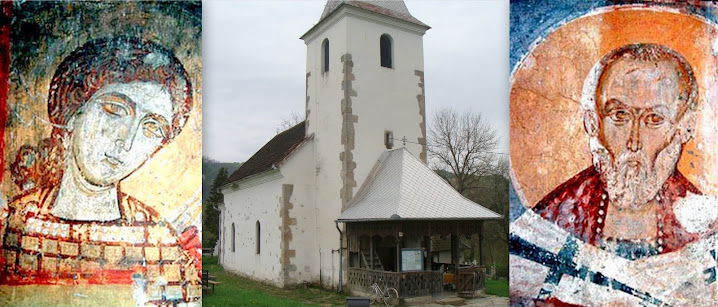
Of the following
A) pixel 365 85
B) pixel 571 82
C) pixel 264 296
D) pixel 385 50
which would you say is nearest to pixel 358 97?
pixel 365 85

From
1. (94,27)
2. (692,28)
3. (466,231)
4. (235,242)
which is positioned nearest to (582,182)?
(692,28)

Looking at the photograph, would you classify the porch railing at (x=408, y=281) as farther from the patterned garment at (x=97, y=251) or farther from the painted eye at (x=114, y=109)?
the painted eye at (x=114, y=109)

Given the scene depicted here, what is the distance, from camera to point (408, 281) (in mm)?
14336

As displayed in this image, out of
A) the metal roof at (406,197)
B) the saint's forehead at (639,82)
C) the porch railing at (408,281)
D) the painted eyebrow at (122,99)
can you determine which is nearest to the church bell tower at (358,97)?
the metal roof at (406,197)

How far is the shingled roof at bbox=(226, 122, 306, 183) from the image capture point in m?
18.6

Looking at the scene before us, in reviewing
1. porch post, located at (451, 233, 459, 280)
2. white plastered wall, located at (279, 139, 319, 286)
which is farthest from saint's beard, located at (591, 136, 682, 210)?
white plastered wall, located at (279, 139, 319, 286)

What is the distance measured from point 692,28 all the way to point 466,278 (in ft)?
25.1

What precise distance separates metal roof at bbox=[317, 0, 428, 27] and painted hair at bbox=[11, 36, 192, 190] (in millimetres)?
8086

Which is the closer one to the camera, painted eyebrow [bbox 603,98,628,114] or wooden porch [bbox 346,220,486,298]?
painted eyebrow [bbox 603,98,628,114]

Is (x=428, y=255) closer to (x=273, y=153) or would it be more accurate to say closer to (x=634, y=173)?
(x=634, y=173)

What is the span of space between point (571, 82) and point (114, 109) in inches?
287

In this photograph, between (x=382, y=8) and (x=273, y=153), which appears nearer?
(x=382, y=8)

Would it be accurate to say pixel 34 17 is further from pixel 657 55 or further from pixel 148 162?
pixel 657 55

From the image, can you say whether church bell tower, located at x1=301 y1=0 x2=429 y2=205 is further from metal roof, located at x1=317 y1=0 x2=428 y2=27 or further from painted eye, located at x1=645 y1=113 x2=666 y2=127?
painted eye, located at x1=645 y1=113 x2=666 y2=127
